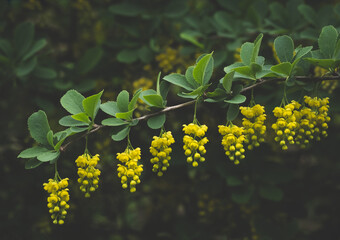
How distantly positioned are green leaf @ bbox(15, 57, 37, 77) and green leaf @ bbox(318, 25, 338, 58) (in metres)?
1.53

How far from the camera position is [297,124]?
139 centimetres

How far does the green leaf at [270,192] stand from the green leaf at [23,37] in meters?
1.71

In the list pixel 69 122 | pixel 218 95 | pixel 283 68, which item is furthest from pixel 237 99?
pixel 69 122

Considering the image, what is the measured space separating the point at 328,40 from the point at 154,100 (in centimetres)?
68

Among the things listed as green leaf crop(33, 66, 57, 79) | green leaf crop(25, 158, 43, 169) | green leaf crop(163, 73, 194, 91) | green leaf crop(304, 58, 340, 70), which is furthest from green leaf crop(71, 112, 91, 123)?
green leaf crop(33, 66, 57, 79)

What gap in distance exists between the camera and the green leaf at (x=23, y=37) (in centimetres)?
218

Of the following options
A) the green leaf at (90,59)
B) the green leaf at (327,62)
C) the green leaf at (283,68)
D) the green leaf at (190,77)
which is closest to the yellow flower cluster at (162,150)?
the green leaf at (190,77)

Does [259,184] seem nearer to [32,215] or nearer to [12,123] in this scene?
[32,215]

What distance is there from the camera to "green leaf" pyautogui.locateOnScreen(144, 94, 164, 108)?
131cm

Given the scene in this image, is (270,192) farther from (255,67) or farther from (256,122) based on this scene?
(255,67)

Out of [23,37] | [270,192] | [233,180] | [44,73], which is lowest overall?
[270,192]

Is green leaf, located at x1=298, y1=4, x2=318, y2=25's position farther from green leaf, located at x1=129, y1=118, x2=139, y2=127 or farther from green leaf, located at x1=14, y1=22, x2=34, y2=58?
green leaf, located at x1=14, y1=22, x2=34, y2=58

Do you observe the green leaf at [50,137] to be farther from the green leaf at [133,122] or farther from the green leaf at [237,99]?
the green leaf at [237,99]

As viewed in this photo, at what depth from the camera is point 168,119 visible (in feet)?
9.02
